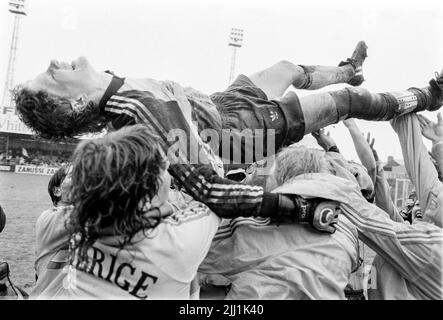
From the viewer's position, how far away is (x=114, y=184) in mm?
1108

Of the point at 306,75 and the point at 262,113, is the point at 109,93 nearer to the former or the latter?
the point at 262,113

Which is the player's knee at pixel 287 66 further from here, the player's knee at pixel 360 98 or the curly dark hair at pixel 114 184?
the curly dark hair at pixel 114 184

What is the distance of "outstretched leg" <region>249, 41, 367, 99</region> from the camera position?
2129 millimetres

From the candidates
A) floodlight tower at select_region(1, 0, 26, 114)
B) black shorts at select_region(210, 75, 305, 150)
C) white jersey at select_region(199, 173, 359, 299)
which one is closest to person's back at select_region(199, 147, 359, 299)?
white jersey at select_region(199, 173, 359, 299)

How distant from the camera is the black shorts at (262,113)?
188 cm

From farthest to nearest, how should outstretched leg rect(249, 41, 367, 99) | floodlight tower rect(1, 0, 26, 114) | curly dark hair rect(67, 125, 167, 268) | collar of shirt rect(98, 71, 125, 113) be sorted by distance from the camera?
1. floodlight tower rect(1, 0, 26, 114)
2. outstretched leg rect(249, 41, 367, 99)
3. collar of shirt rect(98, 71, 125, 113)
4. curly dark hair rect(67, 125, 167, 268)

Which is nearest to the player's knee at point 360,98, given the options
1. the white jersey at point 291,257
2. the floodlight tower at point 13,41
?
the white jersey at point 291,257

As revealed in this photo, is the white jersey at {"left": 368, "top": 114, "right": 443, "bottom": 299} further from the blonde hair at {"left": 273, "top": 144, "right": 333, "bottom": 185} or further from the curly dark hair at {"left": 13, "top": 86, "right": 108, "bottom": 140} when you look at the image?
the curly dark hair at {"left": 13, "top": 86, "right": 108, "bottom": 140}

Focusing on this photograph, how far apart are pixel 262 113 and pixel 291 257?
0.74 meters

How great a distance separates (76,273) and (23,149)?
29.4 meters

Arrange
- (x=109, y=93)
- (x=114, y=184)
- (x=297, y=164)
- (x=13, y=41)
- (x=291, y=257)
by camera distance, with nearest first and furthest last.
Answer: (x=114, y=184) < (x=291, y=257) < (x=297, y=164) < (x=109, y=93) < (x=13, y=41)

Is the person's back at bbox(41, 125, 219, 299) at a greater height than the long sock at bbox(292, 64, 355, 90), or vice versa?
→ the long sock at bbox(292, 64, 355, 90)

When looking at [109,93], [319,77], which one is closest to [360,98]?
[319,77]

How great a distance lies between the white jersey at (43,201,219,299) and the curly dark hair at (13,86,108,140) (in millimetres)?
599
